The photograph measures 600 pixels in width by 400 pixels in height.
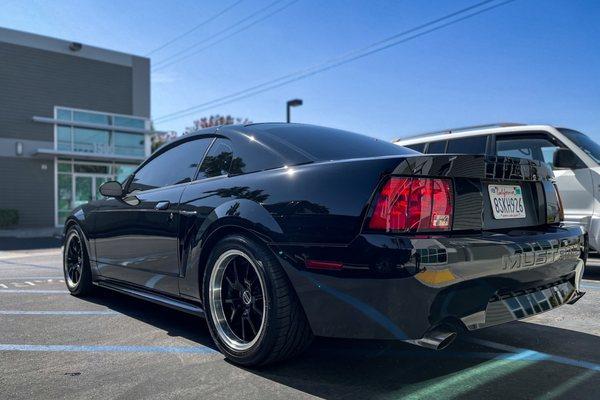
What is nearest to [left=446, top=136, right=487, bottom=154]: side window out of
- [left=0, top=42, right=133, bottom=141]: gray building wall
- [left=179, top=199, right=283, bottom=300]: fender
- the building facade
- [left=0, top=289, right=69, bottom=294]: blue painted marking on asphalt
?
[left=179, top=199, right=283, bottom=300]: fender

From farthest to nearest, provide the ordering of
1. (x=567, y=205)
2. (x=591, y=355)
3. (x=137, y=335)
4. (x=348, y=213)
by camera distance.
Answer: (x=567, y=205)
(x=137, y=335)
(x=591, y=355)
(x=348, y=213)

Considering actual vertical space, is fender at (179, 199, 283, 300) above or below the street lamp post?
below

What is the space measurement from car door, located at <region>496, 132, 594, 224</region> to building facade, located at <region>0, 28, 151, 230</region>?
64.4 ft

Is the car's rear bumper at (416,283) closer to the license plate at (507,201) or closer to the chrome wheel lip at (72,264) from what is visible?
the license plate at (507,201)

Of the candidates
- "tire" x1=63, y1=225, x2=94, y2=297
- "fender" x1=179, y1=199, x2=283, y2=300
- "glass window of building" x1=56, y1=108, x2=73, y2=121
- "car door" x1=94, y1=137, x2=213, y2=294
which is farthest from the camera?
"glass window of building" x1=56, y1=108, x2=73, y2=121

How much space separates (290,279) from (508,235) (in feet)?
4.09

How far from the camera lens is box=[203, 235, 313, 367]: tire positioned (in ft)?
9.44

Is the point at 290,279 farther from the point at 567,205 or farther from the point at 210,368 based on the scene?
the point at 567,205

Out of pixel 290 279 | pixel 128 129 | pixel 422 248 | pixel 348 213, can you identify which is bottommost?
pixel 290 279

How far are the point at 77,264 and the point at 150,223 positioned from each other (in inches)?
73.1

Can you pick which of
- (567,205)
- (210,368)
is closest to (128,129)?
(567,205)

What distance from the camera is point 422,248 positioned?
8.16 ft

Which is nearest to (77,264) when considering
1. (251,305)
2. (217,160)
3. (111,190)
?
(111,190)

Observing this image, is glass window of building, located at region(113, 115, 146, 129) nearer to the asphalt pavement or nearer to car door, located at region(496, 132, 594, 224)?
car door, located at region(496, 132, 594, 224)
